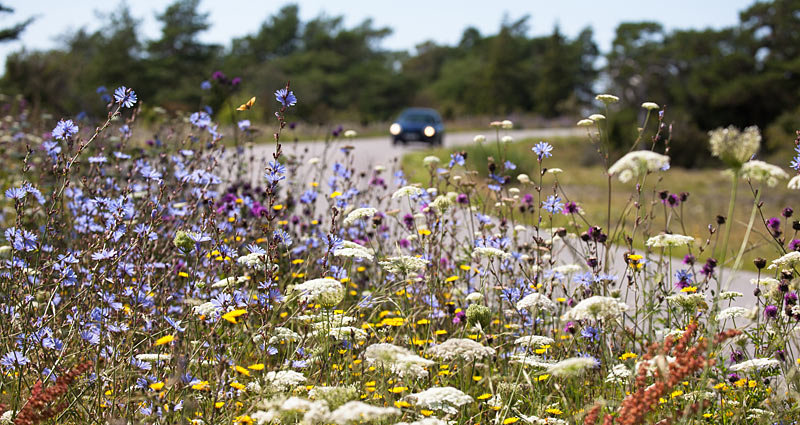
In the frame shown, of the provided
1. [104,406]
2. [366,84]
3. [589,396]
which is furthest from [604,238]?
[366,84]

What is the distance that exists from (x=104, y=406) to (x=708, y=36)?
31854 mm

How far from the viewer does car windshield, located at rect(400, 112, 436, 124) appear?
23.1 metres

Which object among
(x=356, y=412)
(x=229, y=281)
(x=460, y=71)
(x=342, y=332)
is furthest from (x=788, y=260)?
(x=460, y=71)

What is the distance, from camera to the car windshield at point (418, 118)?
23078 millimetres

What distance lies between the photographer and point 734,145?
1944 millimetres

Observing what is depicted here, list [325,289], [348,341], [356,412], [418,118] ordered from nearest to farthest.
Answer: [356,412] < [325,289] < [348,341] < [418,118]

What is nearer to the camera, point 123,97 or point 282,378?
point 282,378

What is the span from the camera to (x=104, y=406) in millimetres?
2682

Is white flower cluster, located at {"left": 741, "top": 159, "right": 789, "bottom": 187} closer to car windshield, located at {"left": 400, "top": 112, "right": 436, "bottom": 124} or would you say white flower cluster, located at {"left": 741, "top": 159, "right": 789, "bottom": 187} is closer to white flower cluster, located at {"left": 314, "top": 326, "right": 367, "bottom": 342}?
white flower cluster, located at {"left": 314, "top": 326, "right": 367, "bottom": 342}


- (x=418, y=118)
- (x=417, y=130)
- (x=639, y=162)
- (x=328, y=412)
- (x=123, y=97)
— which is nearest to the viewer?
(x=328, y=412)

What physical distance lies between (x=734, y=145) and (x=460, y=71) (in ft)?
183

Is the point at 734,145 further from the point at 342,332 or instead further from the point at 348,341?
the point at 348,341

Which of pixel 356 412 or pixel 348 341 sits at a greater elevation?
pixel 356 412

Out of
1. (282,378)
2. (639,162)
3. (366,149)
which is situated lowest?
(282,378)
